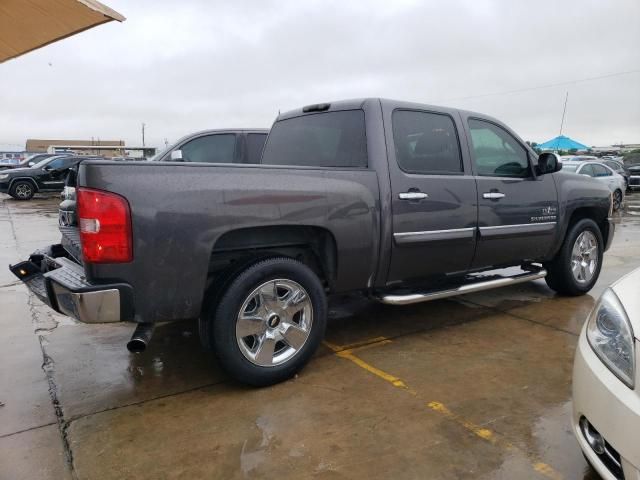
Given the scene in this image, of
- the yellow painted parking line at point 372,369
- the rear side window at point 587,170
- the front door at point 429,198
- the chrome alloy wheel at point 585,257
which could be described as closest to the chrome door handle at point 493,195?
the front door at point 429,198

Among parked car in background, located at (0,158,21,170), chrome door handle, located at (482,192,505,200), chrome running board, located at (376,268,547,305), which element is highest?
parked car in background, located at (0,158,21,170)

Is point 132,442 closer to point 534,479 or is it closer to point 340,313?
point 534,479

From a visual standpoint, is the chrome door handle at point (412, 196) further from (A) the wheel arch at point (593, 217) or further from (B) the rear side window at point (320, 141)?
(A) the wheel arch at point (593, 217)

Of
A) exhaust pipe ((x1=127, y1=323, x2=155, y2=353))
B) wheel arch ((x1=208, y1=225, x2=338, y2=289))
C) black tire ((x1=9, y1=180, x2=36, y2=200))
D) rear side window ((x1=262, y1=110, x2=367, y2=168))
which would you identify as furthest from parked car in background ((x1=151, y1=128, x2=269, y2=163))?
black tire ((x1=9, y1=180, x2=36, y2=200))

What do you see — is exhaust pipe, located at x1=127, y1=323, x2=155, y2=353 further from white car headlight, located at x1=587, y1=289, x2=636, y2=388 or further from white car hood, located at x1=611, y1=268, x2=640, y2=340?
white car hood, located at x1=611, y1=268, x2=640, y2=340

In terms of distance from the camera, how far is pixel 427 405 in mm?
3158

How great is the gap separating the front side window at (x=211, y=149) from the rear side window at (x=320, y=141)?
244 centimetres

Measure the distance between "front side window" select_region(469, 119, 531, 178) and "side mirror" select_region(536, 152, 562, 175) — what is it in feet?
0.36

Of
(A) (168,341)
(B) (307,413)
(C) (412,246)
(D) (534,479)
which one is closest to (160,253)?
(B) (307,413)

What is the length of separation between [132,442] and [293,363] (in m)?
1.11

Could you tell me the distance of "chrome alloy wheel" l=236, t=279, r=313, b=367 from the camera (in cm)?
329

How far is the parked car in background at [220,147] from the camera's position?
23.9 feet

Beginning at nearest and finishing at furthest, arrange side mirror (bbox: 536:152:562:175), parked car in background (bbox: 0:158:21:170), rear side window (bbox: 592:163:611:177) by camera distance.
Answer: side mirror (bbox: 536:152:562:175)
rear side window (bbox: 592:163:611:177)
parked car in background (bbox: 0:158:21:170)

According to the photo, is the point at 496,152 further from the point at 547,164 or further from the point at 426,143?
the point at 426,143
